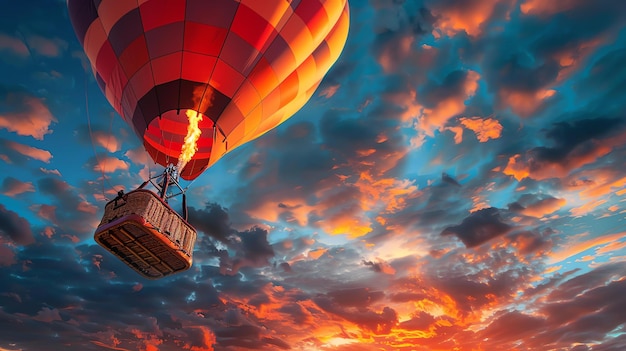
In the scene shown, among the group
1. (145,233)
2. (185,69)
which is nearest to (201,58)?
(185,69)

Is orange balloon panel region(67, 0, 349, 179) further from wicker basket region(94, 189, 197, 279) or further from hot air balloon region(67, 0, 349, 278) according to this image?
wicker basket region(94, 189, 197, 279)

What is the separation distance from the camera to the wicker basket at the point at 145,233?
6883mm

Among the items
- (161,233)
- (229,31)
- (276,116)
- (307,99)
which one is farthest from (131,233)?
(307,99)

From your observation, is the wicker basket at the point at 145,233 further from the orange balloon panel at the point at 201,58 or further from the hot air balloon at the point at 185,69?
the orange balloon panel at the point at 201,58

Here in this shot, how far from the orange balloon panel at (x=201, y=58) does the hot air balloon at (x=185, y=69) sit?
23 mm

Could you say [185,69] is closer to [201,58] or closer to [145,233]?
[201,58]

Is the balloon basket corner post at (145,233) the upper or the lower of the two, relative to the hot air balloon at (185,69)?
lower

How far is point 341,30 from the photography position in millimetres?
11586

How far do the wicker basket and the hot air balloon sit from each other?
0.02 meters

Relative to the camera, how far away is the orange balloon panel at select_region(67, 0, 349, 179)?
8.67 m

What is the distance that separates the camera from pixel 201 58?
28.9 feet

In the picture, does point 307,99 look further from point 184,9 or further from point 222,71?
point 184,9

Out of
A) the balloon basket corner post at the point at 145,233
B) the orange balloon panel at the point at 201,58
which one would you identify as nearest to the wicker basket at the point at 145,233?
the balloon basket corner post at the point at 145,233

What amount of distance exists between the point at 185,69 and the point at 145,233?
3.93 metres
